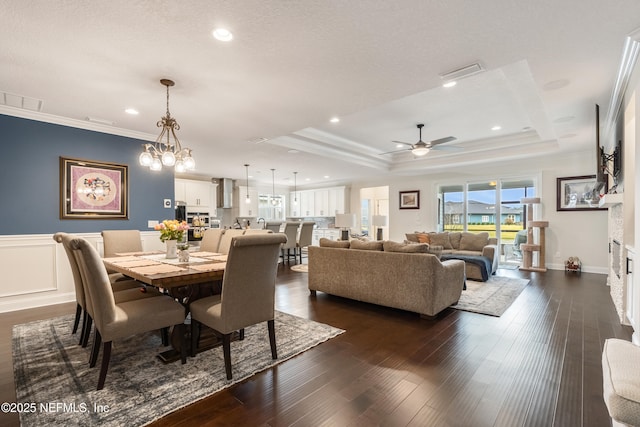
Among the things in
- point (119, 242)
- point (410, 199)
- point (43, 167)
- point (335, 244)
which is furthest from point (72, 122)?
point (410, 199)

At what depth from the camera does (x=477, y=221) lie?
782cm

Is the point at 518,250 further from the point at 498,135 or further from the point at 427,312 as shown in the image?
the point at 427,312

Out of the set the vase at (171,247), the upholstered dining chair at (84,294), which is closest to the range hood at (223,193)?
the vase at (171,247)

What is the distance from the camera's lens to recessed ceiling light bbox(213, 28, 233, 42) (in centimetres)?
218

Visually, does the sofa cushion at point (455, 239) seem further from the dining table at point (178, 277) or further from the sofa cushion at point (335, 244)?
the dining table at point (178, 277)

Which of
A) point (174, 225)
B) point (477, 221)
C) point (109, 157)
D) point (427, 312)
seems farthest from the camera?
point (477, 221)

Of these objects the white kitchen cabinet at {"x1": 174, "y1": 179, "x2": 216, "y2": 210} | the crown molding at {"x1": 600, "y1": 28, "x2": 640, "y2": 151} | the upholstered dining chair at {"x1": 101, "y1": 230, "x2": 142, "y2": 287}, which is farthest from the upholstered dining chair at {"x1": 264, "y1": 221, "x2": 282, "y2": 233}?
the crown molding at {"x1": 600, "y1": 28, "x2": 640, "y2": 151}

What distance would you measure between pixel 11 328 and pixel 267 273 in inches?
120

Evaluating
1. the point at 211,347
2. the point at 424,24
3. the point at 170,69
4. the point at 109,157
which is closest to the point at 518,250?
the point at 424,24

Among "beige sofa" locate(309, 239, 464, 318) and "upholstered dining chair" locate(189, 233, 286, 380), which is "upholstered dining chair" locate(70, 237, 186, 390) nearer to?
"upholstered dining chair" locate(189, 233, 286, 380)

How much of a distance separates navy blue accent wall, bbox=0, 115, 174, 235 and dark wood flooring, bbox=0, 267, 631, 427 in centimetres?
120

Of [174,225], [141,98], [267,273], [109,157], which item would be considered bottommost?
[267,273]

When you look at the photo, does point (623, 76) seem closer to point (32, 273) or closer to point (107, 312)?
point (107, 312)

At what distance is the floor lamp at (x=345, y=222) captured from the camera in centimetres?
848
